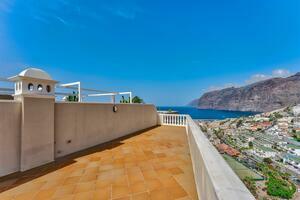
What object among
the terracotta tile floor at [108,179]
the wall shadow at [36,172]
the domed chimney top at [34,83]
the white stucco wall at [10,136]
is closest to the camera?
the terracotta tile floor at [108,179]

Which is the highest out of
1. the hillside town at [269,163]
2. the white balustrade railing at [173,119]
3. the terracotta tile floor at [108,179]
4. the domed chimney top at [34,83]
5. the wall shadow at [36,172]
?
the domed chimney top at [34,83]

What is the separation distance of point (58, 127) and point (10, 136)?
0.94 m

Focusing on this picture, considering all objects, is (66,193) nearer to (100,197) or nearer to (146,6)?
(100,197)

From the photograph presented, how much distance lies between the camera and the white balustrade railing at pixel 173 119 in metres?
7.94

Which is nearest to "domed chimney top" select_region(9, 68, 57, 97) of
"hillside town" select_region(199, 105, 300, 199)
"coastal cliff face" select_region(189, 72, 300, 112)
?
"hillside town" select_region(199, 105, 300, 199)

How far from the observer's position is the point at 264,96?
40.7 m

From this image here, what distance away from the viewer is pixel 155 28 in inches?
571

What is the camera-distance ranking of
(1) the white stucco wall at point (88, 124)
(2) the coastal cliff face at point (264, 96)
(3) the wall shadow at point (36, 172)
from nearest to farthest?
1. (3) the wall shadow at point (36, 172)
2. (1) the white stucco wall at point (88, 124)
3. (2) the coastal cliff face at point (264, 96)

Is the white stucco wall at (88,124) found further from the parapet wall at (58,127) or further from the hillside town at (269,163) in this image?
the hillside town at (269,163)

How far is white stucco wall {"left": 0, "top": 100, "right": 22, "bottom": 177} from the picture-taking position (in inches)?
103

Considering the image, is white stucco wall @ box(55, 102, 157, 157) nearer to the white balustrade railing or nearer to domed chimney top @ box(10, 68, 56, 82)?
domed chimney top @ box(10, 68, 56, 82)

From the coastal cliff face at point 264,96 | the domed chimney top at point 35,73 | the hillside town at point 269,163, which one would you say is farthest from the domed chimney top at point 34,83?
the coastal cliff face at point 264,96

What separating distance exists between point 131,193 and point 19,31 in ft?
28.9

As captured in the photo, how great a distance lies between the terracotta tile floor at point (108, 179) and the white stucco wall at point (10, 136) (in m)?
0.22
